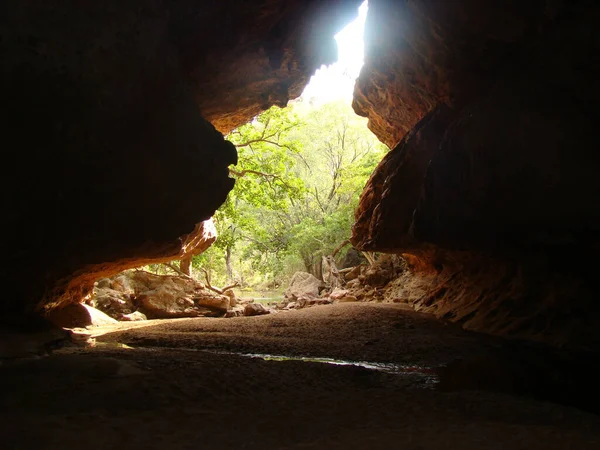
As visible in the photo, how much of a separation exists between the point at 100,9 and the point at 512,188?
7.62m

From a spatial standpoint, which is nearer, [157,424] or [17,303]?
[157,424]

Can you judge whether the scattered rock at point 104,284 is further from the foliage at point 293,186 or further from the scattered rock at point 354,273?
the scattered rock at point 354,273

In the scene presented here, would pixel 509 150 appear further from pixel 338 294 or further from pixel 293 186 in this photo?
pixel 338 294

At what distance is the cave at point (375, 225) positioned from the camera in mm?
3342

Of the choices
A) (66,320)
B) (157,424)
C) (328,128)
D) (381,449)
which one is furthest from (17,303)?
(328,128)

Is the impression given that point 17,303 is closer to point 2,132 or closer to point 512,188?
point 2,132

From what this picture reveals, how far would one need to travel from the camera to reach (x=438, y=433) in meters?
2.92

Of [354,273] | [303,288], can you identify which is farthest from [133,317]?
[354,273]

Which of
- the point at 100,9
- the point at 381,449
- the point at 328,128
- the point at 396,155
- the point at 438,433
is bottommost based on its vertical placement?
the point at 438,433

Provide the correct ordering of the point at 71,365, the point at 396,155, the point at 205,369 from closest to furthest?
the point at 71,365 → the point at 205,369 → the point at 396,155

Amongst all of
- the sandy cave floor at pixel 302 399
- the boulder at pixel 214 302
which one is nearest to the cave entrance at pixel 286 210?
the boulder at pixel 214 302

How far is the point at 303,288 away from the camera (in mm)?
20547

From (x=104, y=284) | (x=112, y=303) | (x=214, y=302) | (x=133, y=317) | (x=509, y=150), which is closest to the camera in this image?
(x=509, y=150)

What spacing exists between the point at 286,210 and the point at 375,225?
241 inches
